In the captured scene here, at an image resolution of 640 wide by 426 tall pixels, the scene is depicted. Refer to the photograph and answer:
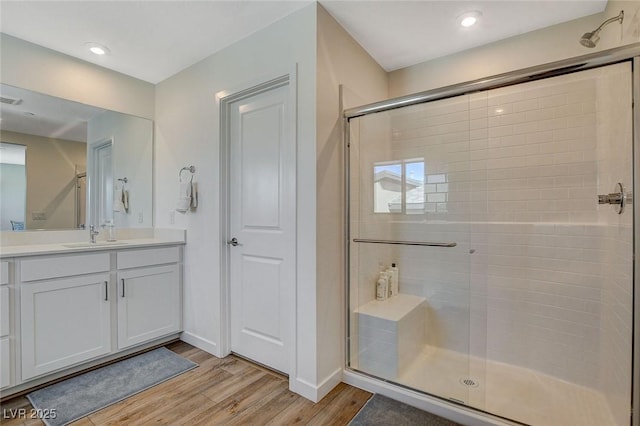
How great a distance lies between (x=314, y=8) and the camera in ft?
6.06

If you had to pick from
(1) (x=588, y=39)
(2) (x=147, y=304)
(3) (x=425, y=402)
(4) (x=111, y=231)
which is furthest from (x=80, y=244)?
(1) (x=588, y=39)

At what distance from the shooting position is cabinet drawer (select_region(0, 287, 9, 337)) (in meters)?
1.80

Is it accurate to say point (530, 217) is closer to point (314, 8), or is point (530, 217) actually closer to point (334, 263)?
point (334, 263)

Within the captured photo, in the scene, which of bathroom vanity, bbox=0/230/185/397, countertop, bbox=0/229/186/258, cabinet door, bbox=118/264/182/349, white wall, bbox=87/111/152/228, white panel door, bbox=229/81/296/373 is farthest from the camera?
white wall, bbox=87/111/152/228

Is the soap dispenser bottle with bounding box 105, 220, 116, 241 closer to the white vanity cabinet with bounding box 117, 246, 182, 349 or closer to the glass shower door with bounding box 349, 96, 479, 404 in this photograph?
the white vanity cabinet with bounding box 117, 246, 182, 349

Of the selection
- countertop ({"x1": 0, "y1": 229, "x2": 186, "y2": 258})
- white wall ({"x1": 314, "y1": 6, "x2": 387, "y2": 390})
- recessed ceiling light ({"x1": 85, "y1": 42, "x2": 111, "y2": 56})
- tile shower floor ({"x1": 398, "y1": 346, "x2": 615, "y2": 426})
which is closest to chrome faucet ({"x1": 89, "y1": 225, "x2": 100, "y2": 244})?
countertop ({"x1": 0, "y1": 229, "x2": 186, "y2": 258})

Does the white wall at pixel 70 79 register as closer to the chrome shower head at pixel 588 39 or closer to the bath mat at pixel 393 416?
the bath mat at pixel 393 416

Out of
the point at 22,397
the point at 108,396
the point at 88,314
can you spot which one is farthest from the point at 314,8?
the point at 22,397

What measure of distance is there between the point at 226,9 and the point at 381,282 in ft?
7.08

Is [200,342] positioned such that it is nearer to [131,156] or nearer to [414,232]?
[131,156]

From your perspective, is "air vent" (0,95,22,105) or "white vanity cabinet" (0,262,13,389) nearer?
"white vanity cabinet" (0,262,13,389)

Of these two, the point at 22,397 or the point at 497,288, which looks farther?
the point at 497,288

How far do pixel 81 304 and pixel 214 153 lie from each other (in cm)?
142

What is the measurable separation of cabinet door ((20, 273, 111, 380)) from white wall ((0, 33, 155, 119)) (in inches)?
59.3
